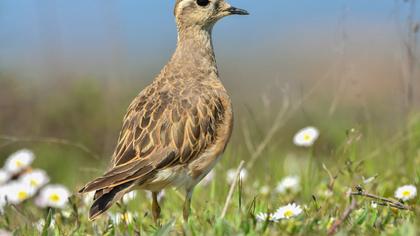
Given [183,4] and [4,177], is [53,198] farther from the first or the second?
[183,4]

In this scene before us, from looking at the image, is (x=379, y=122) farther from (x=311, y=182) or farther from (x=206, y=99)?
(x=206, y=99)

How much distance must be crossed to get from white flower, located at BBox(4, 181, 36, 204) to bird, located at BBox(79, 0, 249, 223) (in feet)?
4.27

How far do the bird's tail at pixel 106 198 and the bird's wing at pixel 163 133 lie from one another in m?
0.07

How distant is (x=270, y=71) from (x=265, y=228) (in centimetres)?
1412

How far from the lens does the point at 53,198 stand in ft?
23.5

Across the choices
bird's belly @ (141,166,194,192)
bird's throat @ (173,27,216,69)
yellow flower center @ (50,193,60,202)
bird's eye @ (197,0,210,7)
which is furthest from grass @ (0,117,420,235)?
bird's eye @ (197,0,210,7)

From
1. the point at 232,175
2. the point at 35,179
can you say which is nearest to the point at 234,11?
the point at 232,175

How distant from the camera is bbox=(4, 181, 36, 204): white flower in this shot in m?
6.98

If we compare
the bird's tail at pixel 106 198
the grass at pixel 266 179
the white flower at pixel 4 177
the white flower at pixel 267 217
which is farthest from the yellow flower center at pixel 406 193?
the white flower at pixel 4 177

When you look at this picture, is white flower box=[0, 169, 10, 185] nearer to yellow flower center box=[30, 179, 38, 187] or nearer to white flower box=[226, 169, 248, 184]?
yellow flower center box=[30, 179, 38, 187]

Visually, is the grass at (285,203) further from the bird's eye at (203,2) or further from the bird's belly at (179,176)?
the bird's eye at (203,2)

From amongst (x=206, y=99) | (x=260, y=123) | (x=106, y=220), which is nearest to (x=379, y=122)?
(x=260, y=123)

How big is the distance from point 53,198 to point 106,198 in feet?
6.13

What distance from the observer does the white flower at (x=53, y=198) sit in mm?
7064
